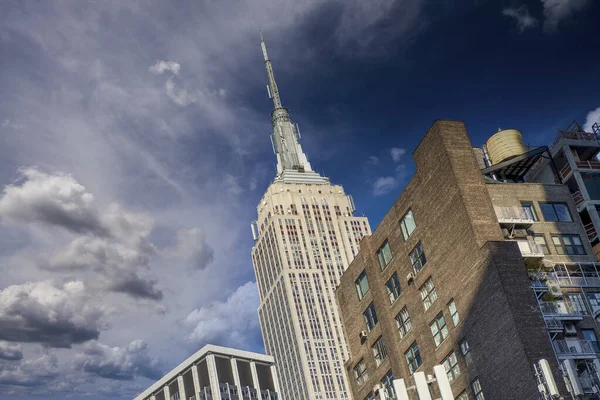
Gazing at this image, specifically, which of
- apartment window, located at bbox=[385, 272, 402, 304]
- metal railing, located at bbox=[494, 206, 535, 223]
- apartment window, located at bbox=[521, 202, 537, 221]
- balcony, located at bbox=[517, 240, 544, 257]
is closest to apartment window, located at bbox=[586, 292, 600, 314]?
balcony, located at bbox=[517, 240, 544, 257]

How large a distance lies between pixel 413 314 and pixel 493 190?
39.6 feet

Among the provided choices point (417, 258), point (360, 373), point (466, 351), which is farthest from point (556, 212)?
point (360, 373)

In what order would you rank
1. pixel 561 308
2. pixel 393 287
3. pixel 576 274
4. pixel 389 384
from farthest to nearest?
pixel 389 384 < pixel 393 287 < pixel 576 274 < pixel 561 308

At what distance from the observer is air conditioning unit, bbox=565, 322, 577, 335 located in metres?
51.3

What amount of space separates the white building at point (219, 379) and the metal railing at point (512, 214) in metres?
129

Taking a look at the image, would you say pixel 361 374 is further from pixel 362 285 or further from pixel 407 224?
pixel 407 224

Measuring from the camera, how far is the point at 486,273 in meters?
52.5

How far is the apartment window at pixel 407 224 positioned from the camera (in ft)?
207

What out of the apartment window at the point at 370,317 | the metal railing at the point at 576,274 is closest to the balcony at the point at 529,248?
the metal railing at the point at 576,274

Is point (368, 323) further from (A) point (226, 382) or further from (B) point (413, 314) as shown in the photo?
(A) point (226, 382)

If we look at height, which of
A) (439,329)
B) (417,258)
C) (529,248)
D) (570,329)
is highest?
(417,258)

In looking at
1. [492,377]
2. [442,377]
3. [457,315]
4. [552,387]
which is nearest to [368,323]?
[457,315]

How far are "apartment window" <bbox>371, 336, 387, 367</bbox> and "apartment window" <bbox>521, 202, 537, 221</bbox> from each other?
17.7m

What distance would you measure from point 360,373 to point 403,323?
1009 centimetres
